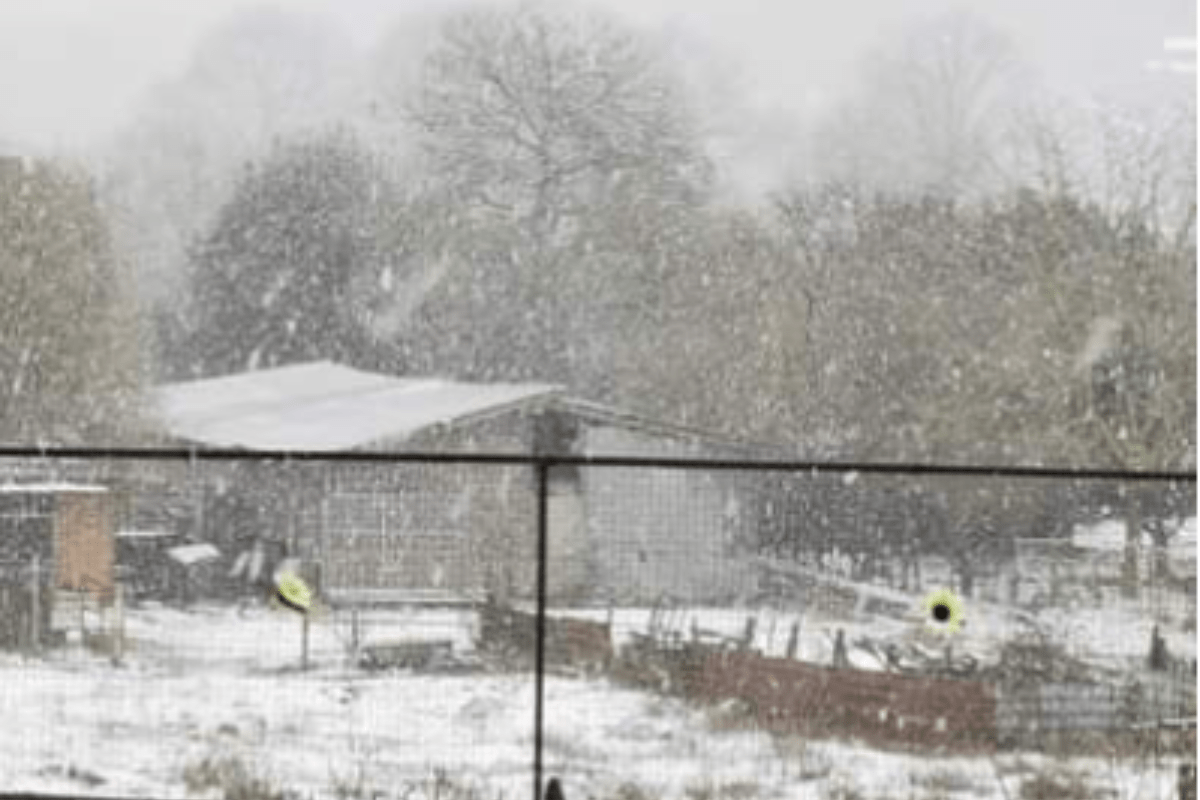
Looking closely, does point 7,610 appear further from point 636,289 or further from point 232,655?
point 636,289

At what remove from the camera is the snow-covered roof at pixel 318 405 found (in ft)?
50.9

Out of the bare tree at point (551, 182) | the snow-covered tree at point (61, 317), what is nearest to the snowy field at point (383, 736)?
the snow-covered tree at point (61, 317)

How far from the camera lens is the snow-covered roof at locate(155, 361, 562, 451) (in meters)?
15.5

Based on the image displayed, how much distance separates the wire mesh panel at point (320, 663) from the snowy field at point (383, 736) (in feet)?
0.05

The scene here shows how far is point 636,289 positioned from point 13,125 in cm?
730

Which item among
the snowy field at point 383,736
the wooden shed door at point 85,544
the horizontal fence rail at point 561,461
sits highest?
the horizontal fence rail at point 561,461

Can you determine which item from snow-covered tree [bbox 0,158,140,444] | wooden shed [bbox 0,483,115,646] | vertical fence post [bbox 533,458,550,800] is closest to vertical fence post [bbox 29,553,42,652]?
wooden shed [bbox 0,483,115,646]

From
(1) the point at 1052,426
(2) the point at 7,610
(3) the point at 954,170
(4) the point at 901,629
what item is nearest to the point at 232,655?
(2) the point at 7,610

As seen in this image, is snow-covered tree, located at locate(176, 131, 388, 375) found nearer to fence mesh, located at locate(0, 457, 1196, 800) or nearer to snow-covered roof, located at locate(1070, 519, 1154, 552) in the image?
snow-covered roof, located at locate(1070, 519, 1154, 552)

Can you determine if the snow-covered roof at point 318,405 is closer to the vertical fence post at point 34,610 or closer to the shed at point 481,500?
the shed at point 481,500

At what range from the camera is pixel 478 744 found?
7.46 meters

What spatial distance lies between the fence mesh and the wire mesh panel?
0.9 inches

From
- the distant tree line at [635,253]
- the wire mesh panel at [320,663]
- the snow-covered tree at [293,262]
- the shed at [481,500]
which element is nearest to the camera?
the shed at [481,500]

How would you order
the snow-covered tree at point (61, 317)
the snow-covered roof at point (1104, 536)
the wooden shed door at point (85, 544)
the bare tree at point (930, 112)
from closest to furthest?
1. the wooden shed door at point (85, 544)
2. the snow-covered roof at point (1104, 536)
3. the snow-covered tree at point (61, 317)
4. the bare tree at point (930, 112)
